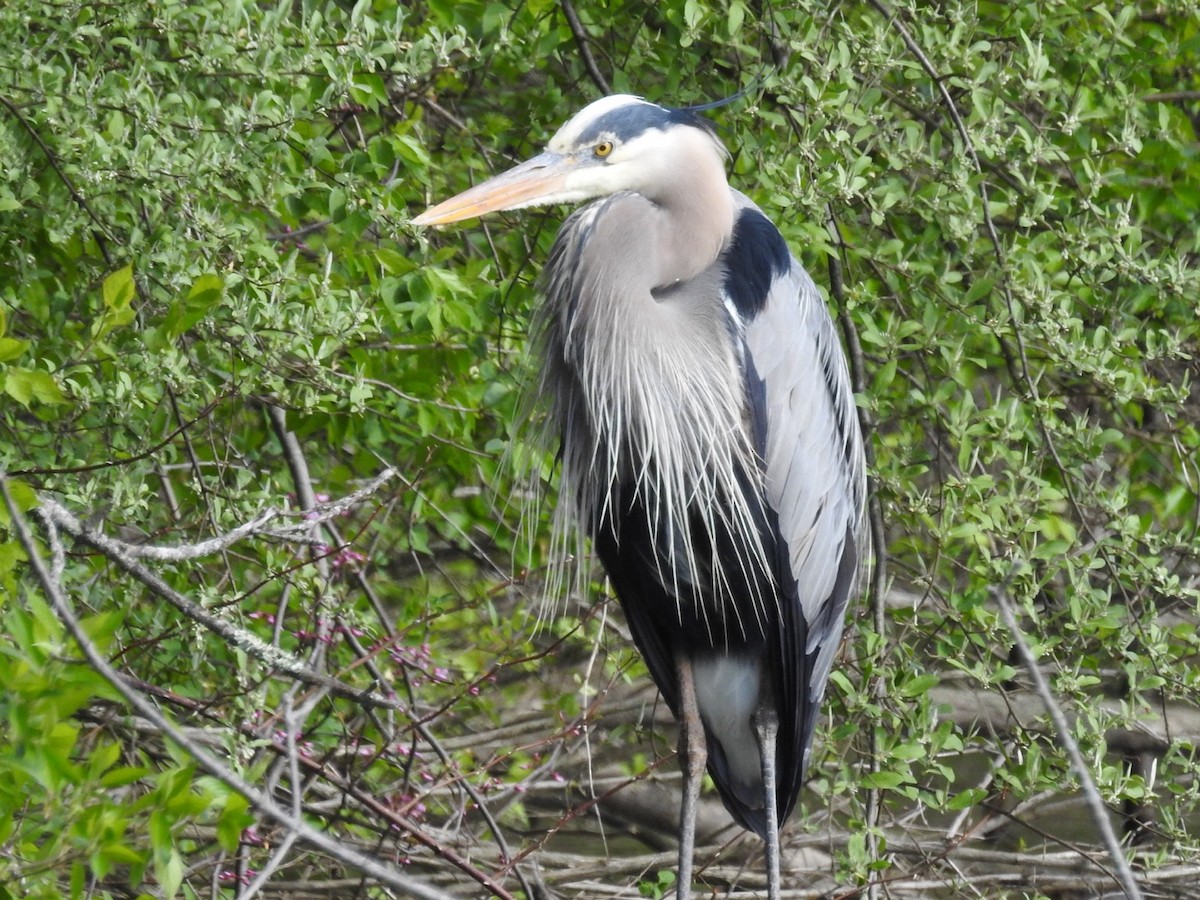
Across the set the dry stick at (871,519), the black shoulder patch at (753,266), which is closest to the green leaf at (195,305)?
the black shoulder patch at (753,266)

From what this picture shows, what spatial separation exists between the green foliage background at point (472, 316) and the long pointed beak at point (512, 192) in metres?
0.08

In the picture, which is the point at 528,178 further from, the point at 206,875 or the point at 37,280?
the point at 206,875

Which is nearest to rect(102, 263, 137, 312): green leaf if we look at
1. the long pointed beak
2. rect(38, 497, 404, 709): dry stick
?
rect(38, 497, 404, 709): dry stick

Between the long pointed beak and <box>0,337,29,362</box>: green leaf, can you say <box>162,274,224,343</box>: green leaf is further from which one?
the long pointed beak

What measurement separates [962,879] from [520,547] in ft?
4.64

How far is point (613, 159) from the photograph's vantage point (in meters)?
2.99

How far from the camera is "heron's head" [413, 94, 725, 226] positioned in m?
2.93

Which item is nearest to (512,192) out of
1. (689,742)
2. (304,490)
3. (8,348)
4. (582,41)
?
(582,41)

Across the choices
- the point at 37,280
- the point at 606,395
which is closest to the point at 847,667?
the point at 606,395

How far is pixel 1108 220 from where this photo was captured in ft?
10.0

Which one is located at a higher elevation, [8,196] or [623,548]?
[8,196]

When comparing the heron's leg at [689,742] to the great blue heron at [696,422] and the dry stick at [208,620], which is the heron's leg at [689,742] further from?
the dry stick at [208,620]

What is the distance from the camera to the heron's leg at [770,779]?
3139 mm

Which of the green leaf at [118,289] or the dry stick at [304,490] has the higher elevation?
the green leaf at [118,289]
